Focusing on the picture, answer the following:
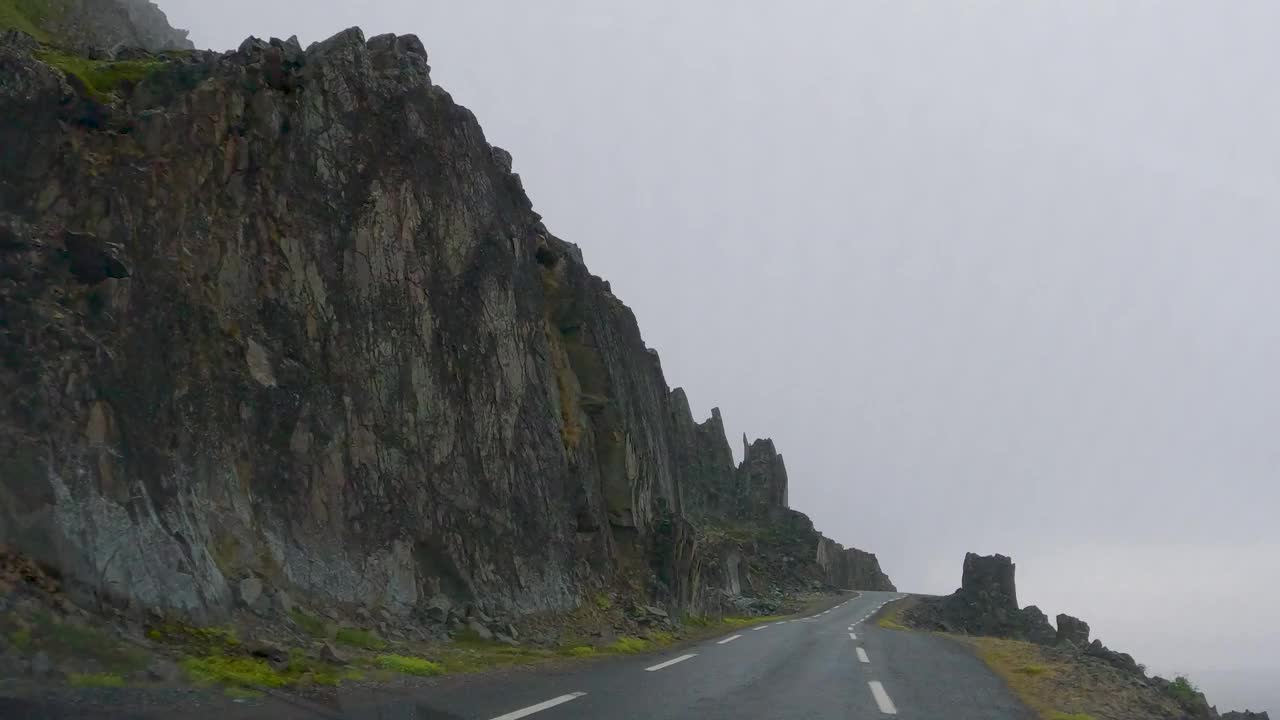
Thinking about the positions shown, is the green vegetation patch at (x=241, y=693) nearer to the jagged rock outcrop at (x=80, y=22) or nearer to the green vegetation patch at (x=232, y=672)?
the green vegetation patch at (x=232, y=672)

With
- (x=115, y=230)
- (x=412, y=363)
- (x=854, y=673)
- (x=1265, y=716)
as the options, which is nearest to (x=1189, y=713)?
(x=854, y=673)

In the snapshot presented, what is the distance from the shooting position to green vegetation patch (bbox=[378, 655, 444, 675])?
47.1 feet

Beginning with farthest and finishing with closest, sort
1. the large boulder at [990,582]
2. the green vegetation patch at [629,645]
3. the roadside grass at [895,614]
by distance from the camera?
the large boulder at [990,582]
the roadside grass at [895,614]
the green vegetation patch at [629,645]

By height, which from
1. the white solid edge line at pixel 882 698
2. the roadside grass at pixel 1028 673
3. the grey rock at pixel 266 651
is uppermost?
the roadside grass at pixel 1028 673

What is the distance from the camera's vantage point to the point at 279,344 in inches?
755

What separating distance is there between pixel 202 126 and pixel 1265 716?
1307 inches

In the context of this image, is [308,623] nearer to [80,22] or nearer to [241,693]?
[241,693]

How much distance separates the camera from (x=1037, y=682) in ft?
61.8

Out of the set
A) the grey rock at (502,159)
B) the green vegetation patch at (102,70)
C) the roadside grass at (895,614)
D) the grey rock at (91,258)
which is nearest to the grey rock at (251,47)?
the green vegetation patch at (102,70)

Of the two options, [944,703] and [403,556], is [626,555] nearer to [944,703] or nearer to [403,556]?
[403,556]

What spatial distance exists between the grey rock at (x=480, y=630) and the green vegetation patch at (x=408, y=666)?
16.0ft

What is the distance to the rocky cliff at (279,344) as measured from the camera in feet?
44.4

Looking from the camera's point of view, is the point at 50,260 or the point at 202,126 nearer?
the point at 50,260

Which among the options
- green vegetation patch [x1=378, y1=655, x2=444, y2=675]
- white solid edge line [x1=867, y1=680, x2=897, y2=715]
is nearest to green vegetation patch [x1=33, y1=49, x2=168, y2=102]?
green vegetation patch [x1=378, y1=655, x2=444, y2=675]
